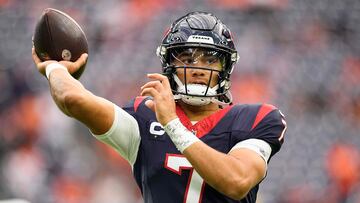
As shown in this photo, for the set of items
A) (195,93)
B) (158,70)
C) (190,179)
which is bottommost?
(158,70)

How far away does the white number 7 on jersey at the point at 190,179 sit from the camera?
2631mm

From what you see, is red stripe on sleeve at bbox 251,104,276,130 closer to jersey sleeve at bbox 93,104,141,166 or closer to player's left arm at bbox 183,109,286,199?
player's left arm at bbox 183,109,286,199

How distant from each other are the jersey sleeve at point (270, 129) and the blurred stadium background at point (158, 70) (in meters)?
3.37

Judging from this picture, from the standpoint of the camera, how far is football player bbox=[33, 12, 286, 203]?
2.49 meters

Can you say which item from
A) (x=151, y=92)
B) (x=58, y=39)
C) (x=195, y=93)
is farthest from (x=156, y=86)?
(x=58, y=39)

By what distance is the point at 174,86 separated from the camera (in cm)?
283

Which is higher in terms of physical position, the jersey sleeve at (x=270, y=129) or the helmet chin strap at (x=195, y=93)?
the helmet chin strap at (x=195, y=93)

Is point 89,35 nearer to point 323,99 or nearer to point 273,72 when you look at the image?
point 273,72

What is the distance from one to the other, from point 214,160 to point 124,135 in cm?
42

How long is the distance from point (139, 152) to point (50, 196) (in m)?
3.47

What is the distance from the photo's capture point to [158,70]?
21.1ft

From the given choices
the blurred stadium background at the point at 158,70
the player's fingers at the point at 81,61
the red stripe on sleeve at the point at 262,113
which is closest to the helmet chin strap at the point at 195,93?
the red stripe on sleeve at the point at 262,113

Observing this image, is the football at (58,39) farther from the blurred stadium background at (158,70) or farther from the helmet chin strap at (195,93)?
the blurred stadium background at (158,70)

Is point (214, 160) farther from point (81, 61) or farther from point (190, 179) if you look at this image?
point (81, 61)
